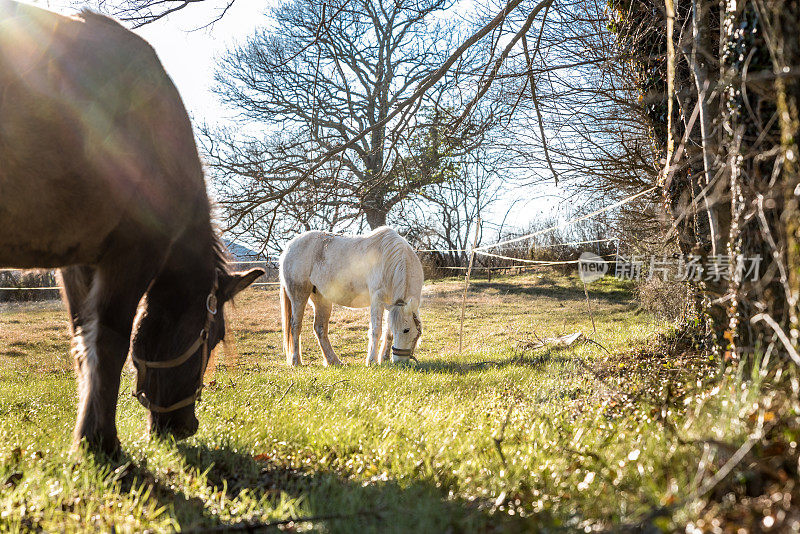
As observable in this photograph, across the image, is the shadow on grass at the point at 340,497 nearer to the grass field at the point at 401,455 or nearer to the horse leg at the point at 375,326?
the grass field at the point at 401,455

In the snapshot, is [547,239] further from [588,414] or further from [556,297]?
[588,414]

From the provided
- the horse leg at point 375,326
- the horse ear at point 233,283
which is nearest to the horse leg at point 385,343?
the horse leg at point 375,326

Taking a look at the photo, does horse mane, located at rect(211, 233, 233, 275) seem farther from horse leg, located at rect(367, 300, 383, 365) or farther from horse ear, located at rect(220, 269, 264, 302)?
horse leg, located at rect(367, 300, 383, 365)

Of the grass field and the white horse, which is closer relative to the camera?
the grass field

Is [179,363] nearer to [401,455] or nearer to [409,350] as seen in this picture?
[401,455]

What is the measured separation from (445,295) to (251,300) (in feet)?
22.0

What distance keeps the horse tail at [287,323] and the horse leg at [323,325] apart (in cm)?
51

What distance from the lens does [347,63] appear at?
15.4m

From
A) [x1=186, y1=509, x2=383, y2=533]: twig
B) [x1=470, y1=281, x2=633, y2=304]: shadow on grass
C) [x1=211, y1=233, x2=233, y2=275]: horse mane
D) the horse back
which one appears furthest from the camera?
[x1=470, y1=281, x2=633, y2=304]: shadow on grass

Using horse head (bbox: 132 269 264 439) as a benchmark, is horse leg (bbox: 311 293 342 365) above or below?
below

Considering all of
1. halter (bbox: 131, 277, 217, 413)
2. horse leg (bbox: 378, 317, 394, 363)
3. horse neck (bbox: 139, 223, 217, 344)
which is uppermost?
horse neck (bbox: 139, 223, 217, 344)

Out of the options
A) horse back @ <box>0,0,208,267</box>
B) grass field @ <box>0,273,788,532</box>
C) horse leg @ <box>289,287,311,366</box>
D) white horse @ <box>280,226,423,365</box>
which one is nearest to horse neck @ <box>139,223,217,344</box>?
horse back @ <box>0,0,208,267</box>

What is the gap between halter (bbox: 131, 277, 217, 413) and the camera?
10.3 feet

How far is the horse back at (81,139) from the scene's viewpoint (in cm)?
244
